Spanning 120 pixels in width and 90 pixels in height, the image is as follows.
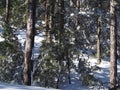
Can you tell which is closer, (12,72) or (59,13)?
(12,72)

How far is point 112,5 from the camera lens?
16.2 meters

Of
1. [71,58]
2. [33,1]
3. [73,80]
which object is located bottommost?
[73,80]

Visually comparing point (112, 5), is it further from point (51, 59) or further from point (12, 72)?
point (12, 72)

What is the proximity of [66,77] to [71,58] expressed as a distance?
50.6 inches

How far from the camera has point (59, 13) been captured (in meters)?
22.4

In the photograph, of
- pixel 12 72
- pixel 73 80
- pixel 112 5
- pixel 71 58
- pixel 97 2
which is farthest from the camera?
pixel 97 2

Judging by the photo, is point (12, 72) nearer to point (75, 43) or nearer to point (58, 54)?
point (58, 54)

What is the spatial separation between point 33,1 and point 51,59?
4074 millimetres

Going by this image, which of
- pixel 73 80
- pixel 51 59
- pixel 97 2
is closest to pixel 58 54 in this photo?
pixel 51 59

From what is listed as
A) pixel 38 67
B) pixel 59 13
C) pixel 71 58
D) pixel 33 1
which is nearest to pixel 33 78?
pixel 38 67

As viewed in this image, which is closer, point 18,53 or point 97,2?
point 18,53

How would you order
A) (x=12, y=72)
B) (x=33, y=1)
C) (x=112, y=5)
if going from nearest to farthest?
(x=33, y=1), (x=112, y=5), (x=12, y=72)

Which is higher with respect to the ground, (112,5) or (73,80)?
(112,5)

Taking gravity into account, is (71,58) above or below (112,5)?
below
